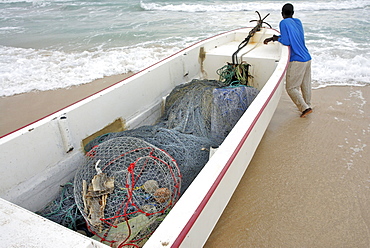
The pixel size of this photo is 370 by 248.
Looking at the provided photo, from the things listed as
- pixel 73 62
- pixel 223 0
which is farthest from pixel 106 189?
pixel 223 0

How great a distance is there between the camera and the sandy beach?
264 centimetres

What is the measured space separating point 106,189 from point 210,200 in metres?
0.82

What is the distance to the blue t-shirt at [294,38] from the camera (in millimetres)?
4173

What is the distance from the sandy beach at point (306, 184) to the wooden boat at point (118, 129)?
533 millimetres

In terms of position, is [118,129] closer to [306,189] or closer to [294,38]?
[306,189]

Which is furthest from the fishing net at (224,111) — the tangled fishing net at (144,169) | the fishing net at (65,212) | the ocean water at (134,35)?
the ocean water at (134,35)

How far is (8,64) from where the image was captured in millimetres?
7945

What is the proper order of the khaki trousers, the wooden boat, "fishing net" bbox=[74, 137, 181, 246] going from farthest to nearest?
the khaki trousers
"fishing net" bbox=[74, 137, 181, 246]
the wooden boat

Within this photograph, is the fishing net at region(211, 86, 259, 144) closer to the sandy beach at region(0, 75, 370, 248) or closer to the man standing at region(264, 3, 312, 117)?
the sandy beach at region(0, 75, 370, 248)

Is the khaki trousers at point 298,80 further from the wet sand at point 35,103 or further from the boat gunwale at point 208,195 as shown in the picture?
the wet sand at point 35,103

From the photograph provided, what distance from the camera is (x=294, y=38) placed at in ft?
13.8

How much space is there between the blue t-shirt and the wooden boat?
6.5 inches

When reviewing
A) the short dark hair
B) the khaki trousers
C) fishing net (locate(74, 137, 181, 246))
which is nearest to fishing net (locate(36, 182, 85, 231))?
fishing net (locate(74, 137, 181, 246))

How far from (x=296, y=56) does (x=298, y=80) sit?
14.8 inches
